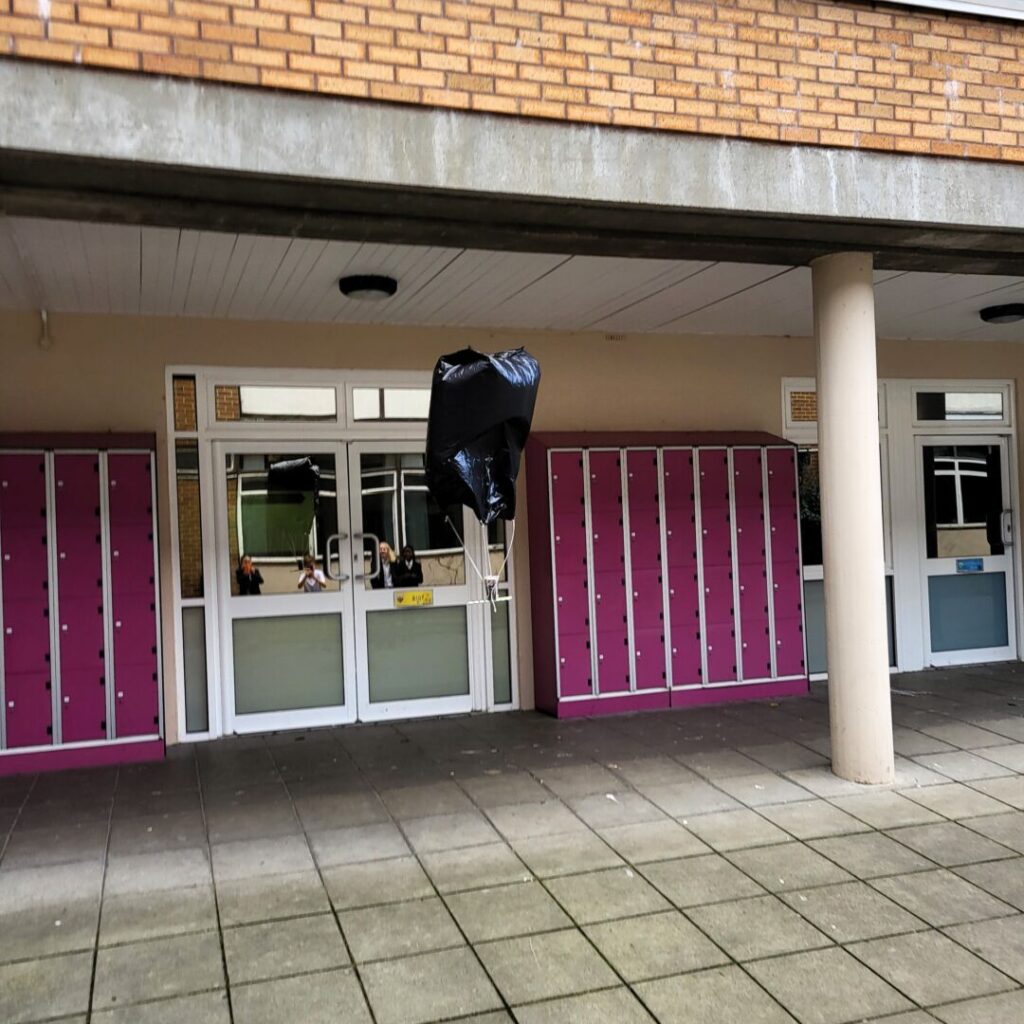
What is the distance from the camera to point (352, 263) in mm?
5312

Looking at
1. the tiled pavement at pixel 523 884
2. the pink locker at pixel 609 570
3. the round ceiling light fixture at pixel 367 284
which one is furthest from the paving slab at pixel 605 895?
the round ceiling light fixture at pixel 367 284

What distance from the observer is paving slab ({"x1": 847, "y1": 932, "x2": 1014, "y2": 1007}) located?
2998 millimetres

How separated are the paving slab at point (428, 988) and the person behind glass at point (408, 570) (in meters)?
3.85

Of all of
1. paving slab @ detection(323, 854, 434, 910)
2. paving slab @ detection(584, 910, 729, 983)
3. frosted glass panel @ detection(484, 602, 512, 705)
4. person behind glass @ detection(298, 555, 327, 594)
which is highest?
person behind glass @ detection(298, 555, 327, 594)

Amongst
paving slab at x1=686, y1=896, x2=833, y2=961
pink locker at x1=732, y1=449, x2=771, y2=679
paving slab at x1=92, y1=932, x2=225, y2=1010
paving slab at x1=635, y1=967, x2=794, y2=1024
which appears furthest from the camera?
pink locker at x1=732, y1=449, x2=771, y2=679

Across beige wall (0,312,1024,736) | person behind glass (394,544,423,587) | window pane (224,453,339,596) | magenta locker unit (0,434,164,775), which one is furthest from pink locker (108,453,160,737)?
person behind glass (394,544,423,587)

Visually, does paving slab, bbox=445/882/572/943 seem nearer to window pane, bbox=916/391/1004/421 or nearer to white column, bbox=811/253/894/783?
white column, bbox=811/253/894/783

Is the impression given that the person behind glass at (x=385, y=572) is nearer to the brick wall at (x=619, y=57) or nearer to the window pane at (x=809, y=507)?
the window pane at (x=809, y=507)

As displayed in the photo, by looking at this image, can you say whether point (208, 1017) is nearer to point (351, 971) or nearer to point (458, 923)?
point (351, 971)

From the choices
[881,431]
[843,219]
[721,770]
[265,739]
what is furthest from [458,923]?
[881,431]

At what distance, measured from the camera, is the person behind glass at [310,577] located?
6.76 m

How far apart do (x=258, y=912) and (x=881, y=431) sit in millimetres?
6732

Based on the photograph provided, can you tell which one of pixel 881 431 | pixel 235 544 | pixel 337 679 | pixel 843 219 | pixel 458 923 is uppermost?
pixel 843 219

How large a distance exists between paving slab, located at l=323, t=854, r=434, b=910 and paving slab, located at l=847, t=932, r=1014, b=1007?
5.71 feet
